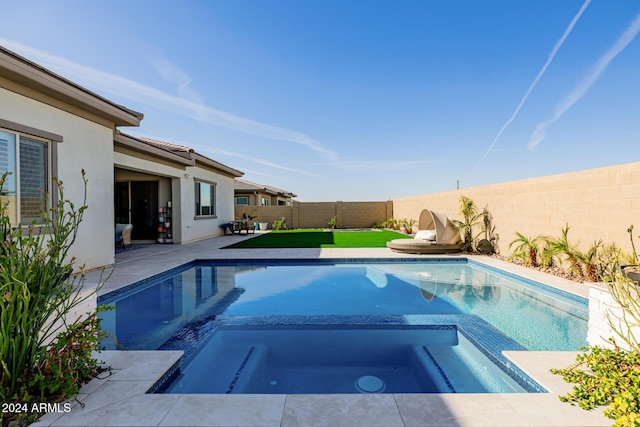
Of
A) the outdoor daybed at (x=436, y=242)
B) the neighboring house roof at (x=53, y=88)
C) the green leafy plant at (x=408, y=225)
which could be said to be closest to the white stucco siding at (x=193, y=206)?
the neighboring house roof at (x=53, y=88)

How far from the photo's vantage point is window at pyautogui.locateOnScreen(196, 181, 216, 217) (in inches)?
615

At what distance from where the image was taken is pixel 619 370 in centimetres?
270

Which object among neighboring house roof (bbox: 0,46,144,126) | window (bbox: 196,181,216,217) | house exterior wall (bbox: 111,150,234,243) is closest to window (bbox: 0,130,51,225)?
neighboring house roof (bbox: 0,46,144,126)

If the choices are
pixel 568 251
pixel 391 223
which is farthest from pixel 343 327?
pixel 391 223

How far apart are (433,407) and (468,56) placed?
14.1 metres

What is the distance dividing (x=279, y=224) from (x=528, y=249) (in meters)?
15.9

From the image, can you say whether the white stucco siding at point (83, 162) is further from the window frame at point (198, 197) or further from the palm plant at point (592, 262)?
the palm plant at point (592, 262)

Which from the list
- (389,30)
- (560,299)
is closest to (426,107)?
(389,30)

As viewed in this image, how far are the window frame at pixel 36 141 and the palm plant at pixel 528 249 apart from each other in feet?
34.8

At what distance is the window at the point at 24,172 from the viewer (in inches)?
236

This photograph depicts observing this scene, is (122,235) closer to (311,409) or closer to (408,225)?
(311,409)

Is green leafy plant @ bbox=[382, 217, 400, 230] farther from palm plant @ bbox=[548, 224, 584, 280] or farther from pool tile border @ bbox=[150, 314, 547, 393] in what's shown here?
pool tile border @ bbox=[150, 314, 547, 393]

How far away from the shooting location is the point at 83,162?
25.3 ft

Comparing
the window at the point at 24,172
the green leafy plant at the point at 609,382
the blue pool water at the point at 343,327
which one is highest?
the window at the point at 24,172
